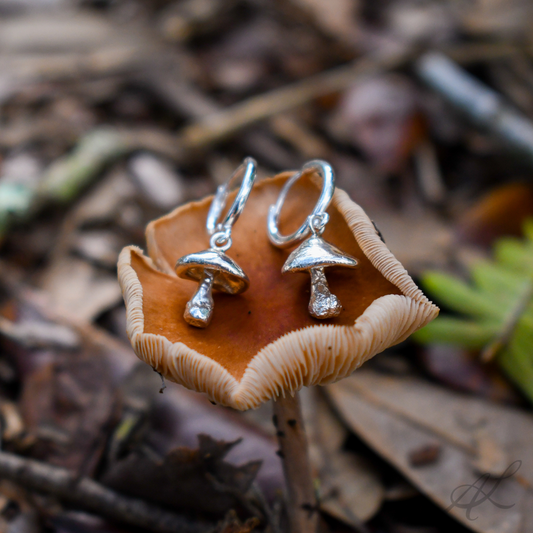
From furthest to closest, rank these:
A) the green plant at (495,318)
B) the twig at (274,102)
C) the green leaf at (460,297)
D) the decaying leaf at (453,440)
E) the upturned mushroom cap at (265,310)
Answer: the twig at (274,102) → the green leaf at (460,297) → the green plant at (495,318) → the decaying leaf at (453,440) → the upturned mushroom cap at (265,310)

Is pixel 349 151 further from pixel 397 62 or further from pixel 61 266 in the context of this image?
pixel 61 266

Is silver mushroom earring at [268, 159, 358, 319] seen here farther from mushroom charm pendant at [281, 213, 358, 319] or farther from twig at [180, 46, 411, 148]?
twig at [180, 46, 411, 148]

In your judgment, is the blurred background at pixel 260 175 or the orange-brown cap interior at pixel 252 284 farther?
the blurred background at pixel 260 175

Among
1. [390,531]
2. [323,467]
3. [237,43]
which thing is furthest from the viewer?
[237,43]

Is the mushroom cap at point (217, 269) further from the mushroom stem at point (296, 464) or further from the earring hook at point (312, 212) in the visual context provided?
the mushroom stem at point (296, 464)

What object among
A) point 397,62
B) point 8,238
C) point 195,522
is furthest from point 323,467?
point 397,62

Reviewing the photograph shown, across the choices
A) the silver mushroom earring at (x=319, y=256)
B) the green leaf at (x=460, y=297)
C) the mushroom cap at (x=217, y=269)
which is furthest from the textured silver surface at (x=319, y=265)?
the green leaf at (x=460, y=297)

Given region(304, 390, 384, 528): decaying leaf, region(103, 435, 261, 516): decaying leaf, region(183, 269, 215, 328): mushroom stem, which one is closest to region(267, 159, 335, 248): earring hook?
region(183, 269, 215, 328): mushroom stem
